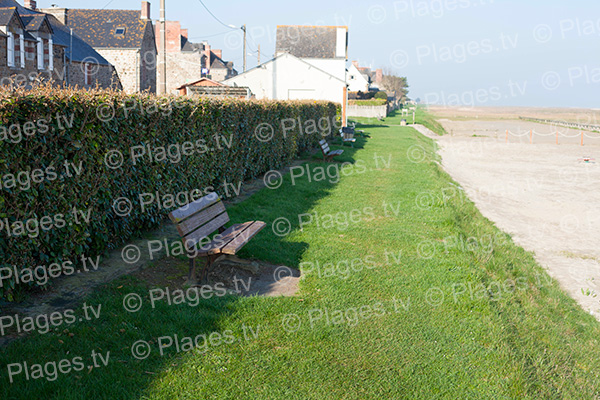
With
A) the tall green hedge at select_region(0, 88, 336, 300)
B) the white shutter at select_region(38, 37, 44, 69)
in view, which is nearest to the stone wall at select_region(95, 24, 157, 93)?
the white shutter at select_region(38, 37, 44, 69)

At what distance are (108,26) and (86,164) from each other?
175 ft

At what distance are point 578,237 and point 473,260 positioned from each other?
4.14 meters

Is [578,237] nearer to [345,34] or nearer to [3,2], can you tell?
[3,2]

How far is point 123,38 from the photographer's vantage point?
52156mm

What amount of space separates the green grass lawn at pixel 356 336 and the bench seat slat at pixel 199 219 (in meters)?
0.76

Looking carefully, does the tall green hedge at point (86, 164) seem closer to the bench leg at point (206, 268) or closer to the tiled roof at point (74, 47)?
the bench leg at point (206, 268)

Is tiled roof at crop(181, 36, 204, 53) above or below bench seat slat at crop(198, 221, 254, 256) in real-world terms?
above

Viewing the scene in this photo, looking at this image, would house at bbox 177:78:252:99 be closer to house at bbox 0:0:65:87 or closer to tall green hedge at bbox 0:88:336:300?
house at bbox 0:0:65:87

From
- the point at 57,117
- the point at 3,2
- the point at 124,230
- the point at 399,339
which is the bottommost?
the point at 399,339

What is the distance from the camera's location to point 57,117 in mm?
5641

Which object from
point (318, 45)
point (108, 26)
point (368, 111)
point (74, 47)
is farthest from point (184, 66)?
point (74, 47)

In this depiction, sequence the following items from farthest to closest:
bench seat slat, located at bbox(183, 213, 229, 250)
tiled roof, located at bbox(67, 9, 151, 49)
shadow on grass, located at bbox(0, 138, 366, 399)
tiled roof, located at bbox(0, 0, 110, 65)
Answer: tiled roof, located at bbox(67, 9, 151, 49)
tiled roof, located at bbox(0, 0, 110, 65)
bench seat slat, located at bbox(183, 213, 229, 250)
shadow on grass, located at bbox(0, 138, 366, 399)

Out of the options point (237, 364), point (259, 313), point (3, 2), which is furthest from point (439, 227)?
point (3, 2)

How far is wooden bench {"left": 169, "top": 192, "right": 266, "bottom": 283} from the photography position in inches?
235
